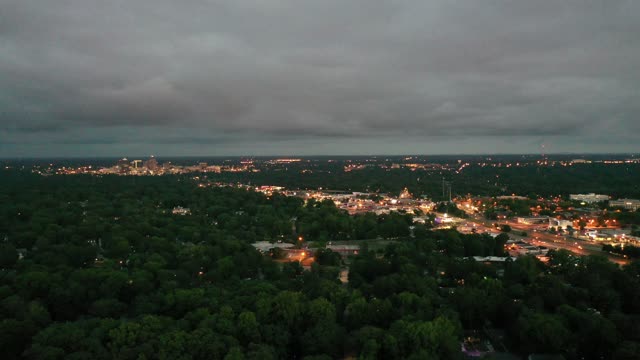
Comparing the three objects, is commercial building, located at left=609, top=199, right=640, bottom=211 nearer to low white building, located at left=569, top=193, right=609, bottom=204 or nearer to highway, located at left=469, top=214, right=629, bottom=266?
low white building, located at left=569, top=193, right=609, bottom=204

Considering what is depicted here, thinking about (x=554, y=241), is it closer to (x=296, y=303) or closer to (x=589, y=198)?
(x=296, y=303)

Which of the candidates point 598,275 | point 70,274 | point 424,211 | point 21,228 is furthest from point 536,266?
point 21,228

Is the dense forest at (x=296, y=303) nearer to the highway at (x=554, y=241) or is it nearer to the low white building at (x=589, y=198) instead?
the highway at (x=554, y=241)

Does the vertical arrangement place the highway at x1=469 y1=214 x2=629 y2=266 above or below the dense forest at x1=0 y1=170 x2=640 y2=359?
below

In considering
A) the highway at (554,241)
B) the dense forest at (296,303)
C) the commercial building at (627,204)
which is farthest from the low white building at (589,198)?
the dense forest at (296,303)

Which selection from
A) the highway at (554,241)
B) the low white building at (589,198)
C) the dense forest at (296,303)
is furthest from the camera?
the low white building at (589,198)

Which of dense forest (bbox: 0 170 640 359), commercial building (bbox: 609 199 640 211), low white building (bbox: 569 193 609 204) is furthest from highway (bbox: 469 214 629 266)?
low white building (bbox: 569 193 609 204)

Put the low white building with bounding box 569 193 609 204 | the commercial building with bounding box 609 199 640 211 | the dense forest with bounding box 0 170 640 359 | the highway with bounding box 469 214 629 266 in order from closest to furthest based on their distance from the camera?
1. the dense forest with bounding box 0 170 640 359
2. the highway with bounding box 469 214 629 266
3. the commercial building with bounding box 609 199 640 211
4. the low white building with bounding box 569 193 609 204

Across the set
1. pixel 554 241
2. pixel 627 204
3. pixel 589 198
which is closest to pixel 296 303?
pixel 554 241

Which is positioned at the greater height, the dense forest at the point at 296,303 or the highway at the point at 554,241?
the dense forest at the point at 296,303
